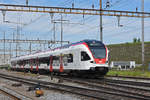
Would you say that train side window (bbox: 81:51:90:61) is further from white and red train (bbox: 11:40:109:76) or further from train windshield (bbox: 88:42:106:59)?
train windshield (bbox: 88:42:106:59)

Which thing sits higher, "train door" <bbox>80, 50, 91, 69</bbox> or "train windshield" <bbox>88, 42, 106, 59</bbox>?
"train windshield" <bbox>88, 42, 106, 59</bbox>

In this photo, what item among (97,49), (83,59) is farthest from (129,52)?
(83,59)

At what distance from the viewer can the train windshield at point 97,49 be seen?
740 inches

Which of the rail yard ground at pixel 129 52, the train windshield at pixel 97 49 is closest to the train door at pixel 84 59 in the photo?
the train windshield at pixel 97 49

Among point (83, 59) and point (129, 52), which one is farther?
point (129, 52)

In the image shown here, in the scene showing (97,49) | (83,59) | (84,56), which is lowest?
(83,59)

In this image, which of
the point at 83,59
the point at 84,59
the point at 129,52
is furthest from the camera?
the point at 129,52

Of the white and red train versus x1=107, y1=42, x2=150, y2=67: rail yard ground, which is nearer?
the white and red train

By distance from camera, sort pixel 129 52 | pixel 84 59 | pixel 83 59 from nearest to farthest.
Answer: pixel 84 59 < pixel 83 59 < pixel 129 52

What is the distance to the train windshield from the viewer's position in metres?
18.8

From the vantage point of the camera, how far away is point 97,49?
62.7 ft

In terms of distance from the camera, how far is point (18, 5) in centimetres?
2423

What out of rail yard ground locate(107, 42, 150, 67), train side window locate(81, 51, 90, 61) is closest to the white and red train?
train side window locate(81, 51, 90, 61)

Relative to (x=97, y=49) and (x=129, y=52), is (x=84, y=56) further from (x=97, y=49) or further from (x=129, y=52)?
(x=129, y=52)
